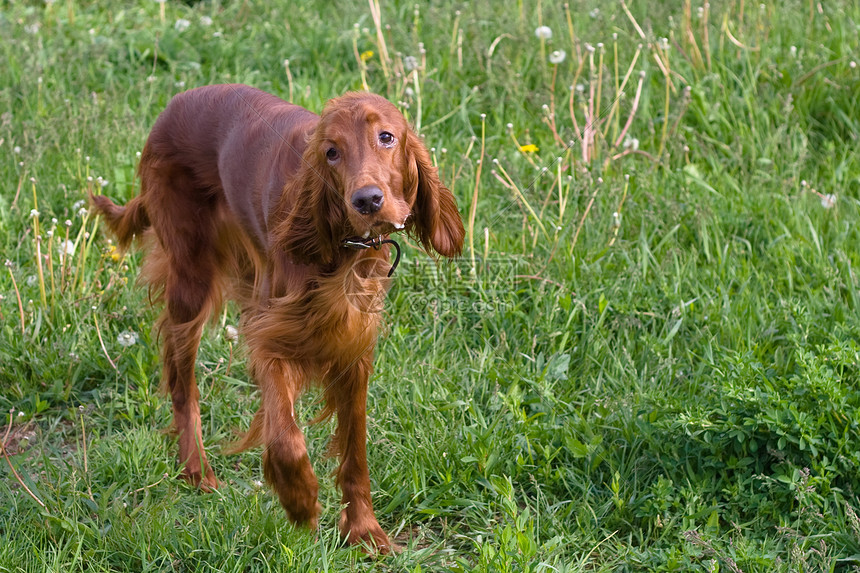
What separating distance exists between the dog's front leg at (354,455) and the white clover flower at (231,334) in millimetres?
686

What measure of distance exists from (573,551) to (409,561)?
431mm

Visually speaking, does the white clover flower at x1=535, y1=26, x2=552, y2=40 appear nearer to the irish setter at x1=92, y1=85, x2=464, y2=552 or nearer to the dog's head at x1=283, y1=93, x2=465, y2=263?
the irish setter at x1=92, y1=85, x2=464, y2=552

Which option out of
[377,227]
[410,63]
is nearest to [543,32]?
[410,63]

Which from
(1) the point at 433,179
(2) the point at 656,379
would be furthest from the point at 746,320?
(1) the point at 433,179

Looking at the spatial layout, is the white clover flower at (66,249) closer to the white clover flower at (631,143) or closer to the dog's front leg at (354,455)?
the dog's front leg at (354,455)

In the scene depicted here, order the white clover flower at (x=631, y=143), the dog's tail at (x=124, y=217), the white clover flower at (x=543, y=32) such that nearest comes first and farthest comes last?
the dog's tail at (x=124, y=217) → the white clover flower at (x=631, y=143) → the white clover flower at (x=543, y=32)

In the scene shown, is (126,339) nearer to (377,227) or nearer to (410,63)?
(377,227)

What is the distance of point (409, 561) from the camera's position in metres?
2.47

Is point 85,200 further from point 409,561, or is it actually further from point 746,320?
point 746,320

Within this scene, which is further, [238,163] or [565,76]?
[565,76]

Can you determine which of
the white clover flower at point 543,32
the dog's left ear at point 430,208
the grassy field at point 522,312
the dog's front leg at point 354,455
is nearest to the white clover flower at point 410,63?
the grassy field at point 522,312

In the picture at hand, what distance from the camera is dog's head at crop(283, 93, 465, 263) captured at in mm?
2055

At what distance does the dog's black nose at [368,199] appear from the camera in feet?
6.53

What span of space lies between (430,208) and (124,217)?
4.33 feet
